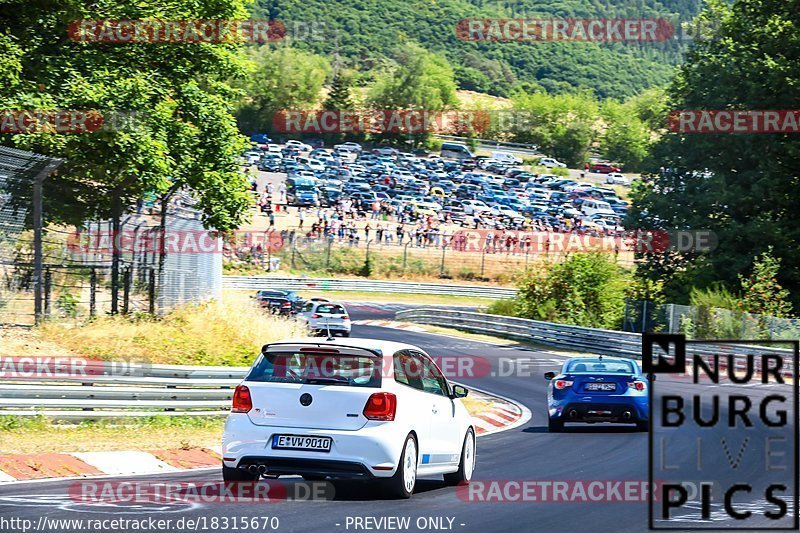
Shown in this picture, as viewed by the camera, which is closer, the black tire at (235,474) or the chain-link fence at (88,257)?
the black tire at (235,474)

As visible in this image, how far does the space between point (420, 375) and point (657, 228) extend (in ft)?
137

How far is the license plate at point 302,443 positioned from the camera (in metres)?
10.3

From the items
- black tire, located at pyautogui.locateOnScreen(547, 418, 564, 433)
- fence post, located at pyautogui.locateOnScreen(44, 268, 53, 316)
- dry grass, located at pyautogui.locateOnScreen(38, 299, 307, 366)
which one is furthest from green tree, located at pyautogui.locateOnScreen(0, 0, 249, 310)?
black tire, located at pyautogui.locateOnScreen(547, 418, 564, 433)

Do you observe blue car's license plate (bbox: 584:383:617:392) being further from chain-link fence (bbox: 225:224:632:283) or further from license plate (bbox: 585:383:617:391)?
chain-link fence (bbox: 225:224:632:283)

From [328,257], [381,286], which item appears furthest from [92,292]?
[328,257]

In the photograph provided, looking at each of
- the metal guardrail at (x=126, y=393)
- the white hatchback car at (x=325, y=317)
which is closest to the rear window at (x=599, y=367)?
the metal guardrail at (x=126, y=393)

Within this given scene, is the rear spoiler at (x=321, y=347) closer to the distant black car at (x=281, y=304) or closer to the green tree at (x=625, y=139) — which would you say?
the distant black car at (x=281, y=304)

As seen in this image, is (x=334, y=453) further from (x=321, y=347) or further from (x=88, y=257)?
(x=88, y=257)

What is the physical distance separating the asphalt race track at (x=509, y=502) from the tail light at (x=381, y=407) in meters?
0.76

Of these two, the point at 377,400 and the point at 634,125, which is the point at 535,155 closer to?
the point at 634,125

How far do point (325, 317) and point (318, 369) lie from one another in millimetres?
29057

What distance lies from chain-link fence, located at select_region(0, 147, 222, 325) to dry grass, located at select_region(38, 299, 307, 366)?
45 cm

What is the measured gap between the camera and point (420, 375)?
38.2 feet

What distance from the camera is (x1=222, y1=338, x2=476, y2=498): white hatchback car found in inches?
404
